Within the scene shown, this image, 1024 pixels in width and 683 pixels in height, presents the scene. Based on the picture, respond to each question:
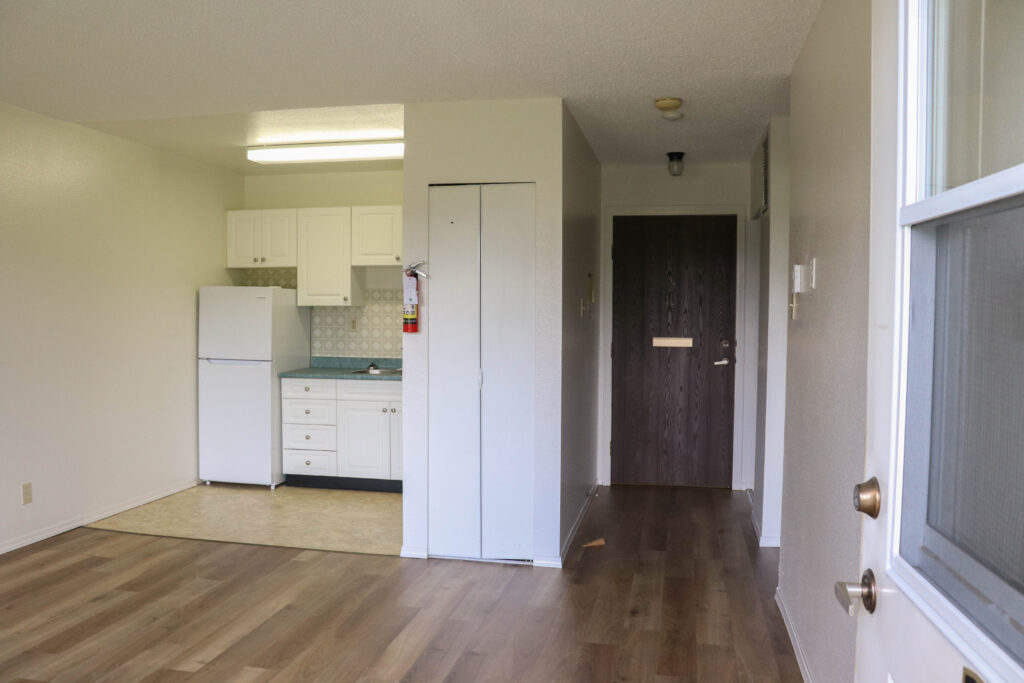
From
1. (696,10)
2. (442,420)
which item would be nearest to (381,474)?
(442,420)

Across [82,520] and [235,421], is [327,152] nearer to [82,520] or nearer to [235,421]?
[235,421]

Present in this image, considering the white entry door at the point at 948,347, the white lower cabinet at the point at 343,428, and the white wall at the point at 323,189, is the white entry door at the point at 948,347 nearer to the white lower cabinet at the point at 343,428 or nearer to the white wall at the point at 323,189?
the white lower cabinet at the point at 343,428

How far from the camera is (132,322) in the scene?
5074 millimetres

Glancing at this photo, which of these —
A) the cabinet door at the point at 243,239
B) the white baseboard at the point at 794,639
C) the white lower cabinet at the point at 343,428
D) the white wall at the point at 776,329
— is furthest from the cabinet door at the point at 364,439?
the white baseboard at the point at 794,639

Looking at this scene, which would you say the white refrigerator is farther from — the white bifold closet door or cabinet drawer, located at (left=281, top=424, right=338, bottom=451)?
the white bifold closet door

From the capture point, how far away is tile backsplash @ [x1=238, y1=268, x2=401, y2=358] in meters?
6.18

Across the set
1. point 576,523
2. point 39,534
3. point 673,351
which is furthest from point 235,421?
point 673,351

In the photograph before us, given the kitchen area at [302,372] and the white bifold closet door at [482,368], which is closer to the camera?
the white bifold closet door at [482,368]

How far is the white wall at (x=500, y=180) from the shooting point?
12.9ft

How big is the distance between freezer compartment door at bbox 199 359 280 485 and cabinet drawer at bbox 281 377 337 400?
0.43ft

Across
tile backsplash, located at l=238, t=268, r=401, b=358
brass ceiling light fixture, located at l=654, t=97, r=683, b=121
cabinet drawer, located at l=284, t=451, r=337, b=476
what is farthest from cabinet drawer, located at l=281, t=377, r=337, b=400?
brass ceiling light fixture, located at l=654, t=97, r=683, b=121

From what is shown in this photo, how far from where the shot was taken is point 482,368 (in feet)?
13.2

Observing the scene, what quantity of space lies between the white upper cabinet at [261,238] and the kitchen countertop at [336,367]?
84 cm

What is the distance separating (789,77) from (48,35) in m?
3.20
